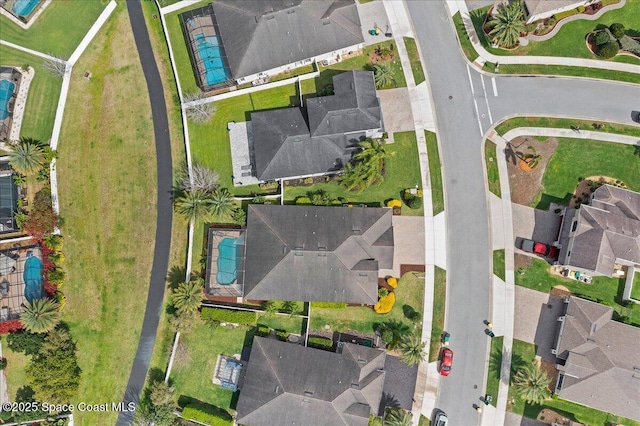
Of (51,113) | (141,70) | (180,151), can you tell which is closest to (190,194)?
(180,151)

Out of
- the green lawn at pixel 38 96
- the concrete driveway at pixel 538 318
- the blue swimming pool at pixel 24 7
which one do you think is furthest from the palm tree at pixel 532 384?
the blue swimming pool at pixel 24 7

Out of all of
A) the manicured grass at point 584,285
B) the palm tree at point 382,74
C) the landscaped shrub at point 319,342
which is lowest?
the landscaped shrub at point 319,342

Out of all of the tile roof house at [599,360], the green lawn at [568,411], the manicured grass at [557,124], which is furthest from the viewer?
the manicured grass at [557,124]

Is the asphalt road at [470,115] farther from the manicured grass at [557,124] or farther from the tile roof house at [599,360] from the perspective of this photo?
the tile roof house at [599,360]

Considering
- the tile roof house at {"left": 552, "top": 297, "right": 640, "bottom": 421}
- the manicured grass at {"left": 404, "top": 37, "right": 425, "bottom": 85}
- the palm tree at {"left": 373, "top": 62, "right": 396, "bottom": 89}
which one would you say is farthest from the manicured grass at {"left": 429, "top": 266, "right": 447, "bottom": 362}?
the manicured grass at {"left": 404, "top": 37, "right": 425, "bottom": 85}

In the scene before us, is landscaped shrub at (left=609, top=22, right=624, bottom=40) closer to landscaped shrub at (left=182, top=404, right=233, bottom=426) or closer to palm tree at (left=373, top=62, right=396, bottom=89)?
palm tree at (left=373, top=62, right=396, bottom=89)

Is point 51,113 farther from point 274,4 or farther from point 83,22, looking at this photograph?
point 274,4

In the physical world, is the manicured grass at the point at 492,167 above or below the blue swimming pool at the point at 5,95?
below
